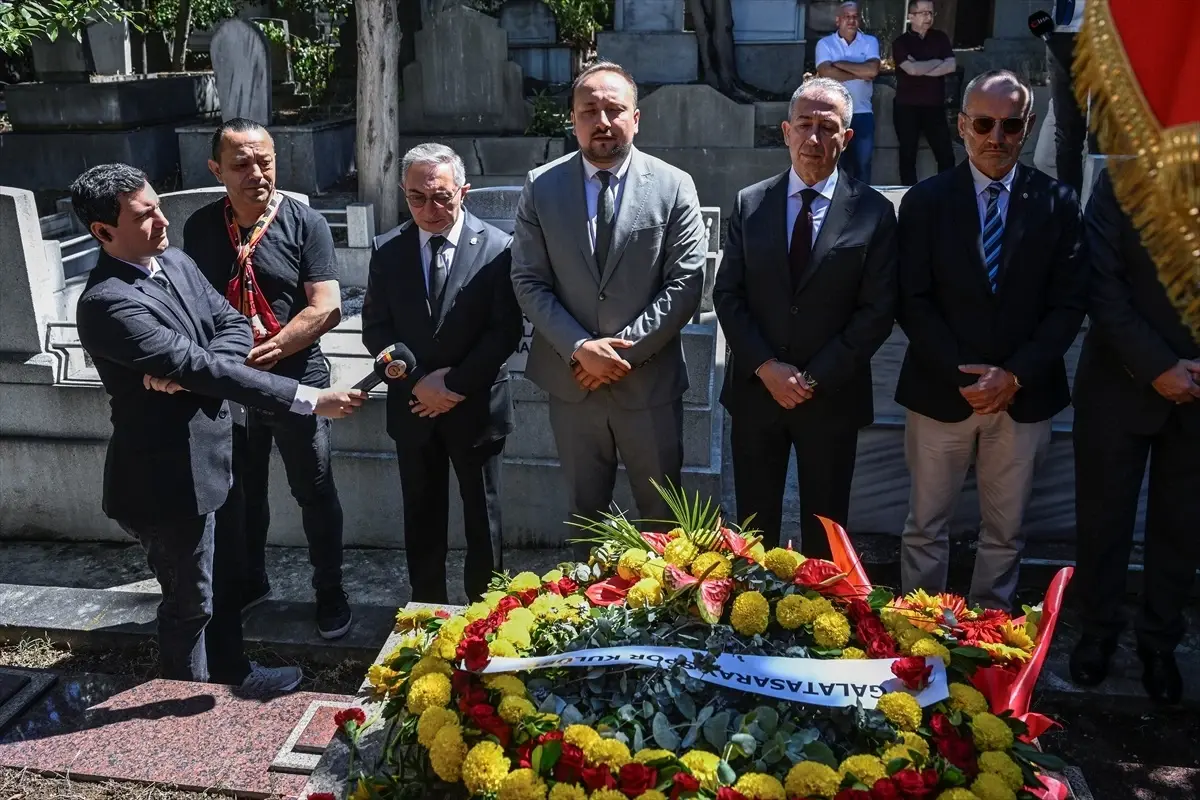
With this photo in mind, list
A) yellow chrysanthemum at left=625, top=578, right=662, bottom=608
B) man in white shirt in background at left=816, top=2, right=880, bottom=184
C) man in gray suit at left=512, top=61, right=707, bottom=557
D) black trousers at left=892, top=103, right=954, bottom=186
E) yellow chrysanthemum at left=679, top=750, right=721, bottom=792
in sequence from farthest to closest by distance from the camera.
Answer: black trousers at left=892, top=103, right=954, bottom=186
man in white shirt in background at left=816, top=2, right=880, bottom=184
man in gray suit at left=512, top=61, right=707, bottom=557
yellow chrysanthemum at left=625, top=578, right=662, bottom=608
yellow chrysanthemum at left=679, top=750, right=721, bottom=792

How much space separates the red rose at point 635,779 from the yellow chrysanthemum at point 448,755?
14.8 inches

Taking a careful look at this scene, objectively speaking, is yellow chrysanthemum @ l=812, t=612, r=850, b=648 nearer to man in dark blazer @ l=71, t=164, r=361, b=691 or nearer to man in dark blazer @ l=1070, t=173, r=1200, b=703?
man in dark blazer @ l=1070, t=173, r=1200, b=703

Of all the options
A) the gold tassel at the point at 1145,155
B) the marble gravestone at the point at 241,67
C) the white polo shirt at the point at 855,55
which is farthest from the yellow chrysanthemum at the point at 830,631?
the marble gravestone at the point at 241,67

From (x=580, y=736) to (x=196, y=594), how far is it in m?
1.90

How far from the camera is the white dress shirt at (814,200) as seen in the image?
4.00m

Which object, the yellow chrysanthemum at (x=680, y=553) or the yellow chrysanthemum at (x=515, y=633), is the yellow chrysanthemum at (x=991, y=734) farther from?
the yellow chrysanthemum at (x=515, y=633)

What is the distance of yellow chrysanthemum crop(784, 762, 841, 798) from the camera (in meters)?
2.24

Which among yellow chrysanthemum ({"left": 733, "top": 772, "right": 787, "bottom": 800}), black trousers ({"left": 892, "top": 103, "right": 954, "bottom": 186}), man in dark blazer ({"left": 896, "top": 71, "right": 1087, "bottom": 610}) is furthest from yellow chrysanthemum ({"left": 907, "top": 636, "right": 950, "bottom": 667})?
black trousers ({"left": 892, "top": 103, "right": 954, "bottom": 186})

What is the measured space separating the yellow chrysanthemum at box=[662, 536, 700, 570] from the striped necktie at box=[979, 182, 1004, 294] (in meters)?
1.67

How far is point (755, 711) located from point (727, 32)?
434 inches

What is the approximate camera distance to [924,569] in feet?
14.1

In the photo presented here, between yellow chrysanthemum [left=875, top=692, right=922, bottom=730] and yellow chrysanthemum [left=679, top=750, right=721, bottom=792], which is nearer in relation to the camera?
yellow chrysanthemum [left=679, top=750, right=721, bottom=792]

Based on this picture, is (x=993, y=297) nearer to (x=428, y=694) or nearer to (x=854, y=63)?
(x=428, y=694)

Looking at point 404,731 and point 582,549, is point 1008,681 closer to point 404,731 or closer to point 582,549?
point 404,731
